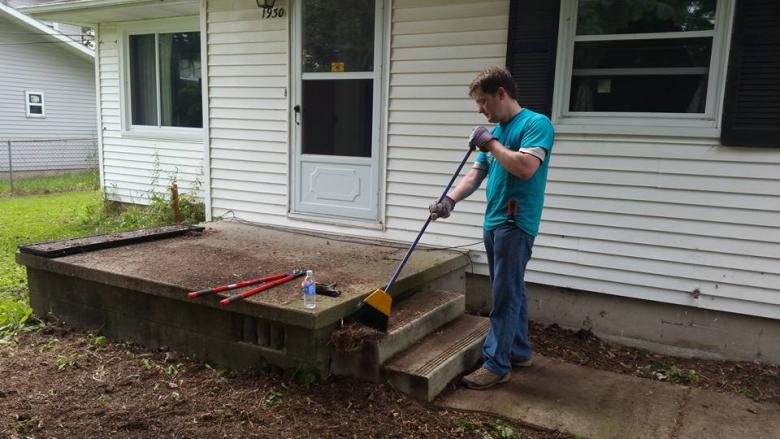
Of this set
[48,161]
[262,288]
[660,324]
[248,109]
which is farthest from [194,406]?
[48,161]

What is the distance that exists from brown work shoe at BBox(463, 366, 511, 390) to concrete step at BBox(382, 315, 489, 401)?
3.9 inches

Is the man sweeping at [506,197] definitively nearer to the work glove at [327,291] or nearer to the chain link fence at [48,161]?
the work glove at [327,291]

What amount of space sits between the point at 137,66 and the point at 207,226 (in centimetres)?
402

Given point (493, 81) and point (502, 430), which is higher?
point (493, 81)

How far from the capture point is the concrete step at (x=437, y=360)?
3092mm

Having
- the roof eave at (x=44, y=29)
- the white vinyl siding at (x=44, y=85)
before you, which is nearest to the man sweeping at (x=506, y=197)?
the roof eave at (x=44, y=29)

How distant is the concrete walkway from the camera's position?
9.63ft

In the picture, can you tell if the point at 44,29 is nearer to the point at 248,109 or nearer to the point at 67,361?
the point at 248,109

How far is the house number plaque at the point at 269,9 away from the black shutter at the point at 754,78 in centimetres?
379

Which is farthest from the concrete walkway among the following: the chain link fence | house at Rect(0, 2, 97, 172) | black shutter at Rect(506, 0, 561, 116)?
house at Rect(0, 2, 97, 172)

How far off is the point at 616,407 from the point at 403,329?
125cm

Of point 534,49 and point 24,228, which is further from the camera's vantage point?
point 24,228

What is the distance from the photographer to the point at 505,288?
3170 millimetres

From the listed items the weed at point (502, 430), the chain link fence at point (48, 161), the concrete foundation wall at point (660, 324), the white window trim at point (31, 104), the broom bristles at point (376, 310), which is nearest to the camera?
the weed at point (502, 430)
